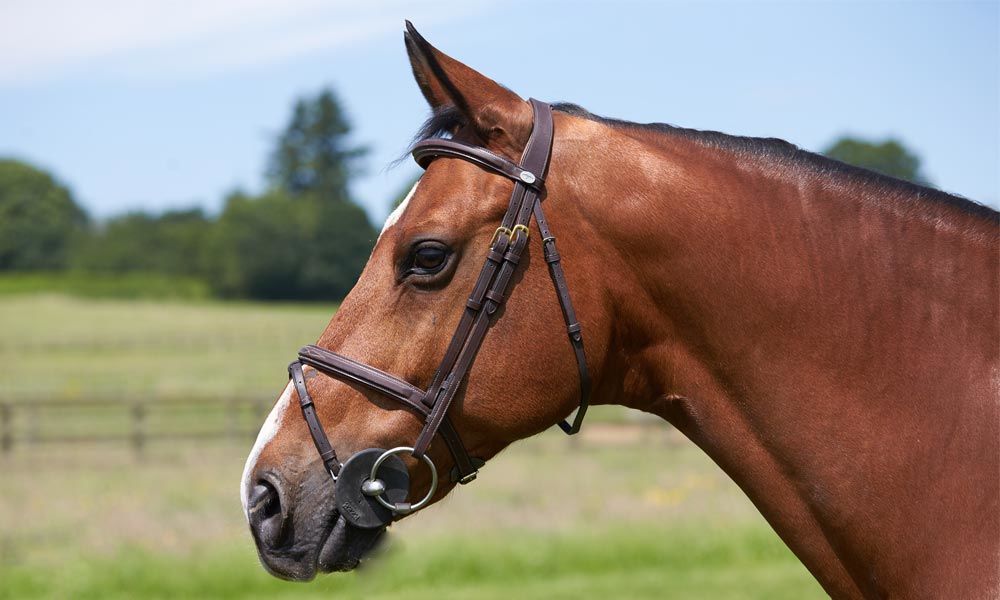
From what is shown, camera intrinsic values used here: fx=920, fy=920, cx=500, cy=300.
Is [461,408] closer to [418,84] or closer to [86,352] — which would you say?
[418,84]

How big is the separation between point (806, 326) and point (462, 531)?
1069cm

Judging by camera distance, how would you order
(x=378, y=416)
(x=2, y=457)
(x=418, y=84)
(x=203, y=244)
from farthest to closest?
(x=203, y=244) < (x=2, y=457) < (x=418, y=84) < (x=378, y=416)

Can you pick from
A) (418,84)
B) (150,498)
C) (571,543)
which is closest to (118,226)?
(150,498)

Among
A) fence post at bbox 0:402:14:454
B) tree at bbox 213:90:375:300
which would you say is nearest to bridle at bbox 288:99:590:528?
tree at bbox 213:90:375:300

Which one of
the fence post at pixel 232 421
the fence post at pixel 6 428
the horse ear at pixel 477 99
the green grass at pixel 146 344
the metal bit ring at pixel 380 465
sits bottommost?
the green grass at pixel 146 344

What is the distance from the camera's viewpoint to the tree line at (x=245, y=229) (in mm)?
7602

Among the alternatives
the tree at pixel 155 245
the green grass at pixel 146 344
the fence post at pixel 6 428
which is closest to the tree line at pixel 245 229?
the tree at pixel 155 245

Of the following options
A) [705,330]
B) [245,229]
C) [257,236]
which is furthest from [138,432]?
[705,330]

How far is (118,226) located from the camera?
44.8 m

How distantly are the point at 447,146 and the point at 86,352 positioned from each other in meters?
39.2

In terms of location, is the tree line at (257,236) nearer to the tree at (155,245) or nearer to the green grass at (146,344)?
the tree at (155,245)

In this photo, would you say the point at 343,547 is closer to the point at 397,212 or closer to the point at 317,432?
the point at 317,432

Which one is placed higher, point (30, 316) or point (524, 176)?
point (524, 176)

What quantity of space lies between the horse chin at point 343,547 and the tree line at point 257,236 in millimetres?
6969
